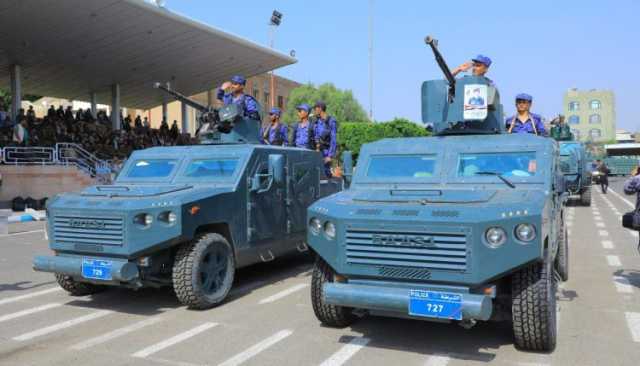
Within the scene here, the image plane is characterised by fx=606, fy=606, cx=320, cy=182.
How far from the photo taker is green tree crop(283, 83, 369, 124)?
54.2 m

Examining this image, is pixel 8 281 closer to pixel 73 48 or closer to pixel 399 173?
pixel 399 173

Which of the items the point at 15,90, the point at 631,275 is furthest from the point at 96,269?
the point at 15,90

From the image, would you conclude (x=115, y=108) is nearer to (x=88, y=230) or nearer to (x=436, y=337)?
(x=88, y=230)

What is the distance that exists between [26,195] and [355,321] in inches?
683

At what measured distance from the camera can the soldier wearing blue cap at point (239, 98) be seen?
8930mm

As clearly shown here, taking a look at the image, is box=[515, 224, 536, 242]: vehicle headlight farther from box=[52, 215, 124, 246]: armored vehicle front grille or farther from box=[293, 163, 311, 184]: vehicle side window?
box=[293, 163, 311, 184]: vehicle side window

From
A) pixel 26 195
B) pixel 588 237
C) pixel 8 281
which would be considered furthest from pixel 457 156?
pixel 26 195

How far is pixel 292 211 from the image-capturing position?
8.41m

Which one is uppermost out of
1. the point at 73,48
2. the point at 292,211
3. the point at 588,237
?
the point at 73,48

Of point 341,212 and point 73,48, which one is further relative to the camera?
point 73,48

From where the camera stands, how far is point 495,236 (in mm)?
4680

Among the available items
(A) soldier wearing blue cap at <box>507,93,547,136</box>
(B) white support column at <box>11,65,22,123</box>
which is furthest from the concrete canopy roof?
(A) soldier wearing blue cap at <box>507,93,547,136</box>

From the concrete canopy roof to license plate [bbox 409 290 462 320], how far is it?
19.3 metres

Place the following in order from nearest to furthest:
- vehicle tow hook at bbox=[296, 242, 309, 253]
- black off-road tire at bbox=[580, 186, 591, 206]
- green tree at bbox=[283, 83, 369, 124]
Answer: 1. vehicle tow hook at bbox=[296, 242, 309, 253]
2. black off-road tire at bbox=[580, 186, 591, 206]
3. green tree at bbox=[283, 83, 369, 124]
